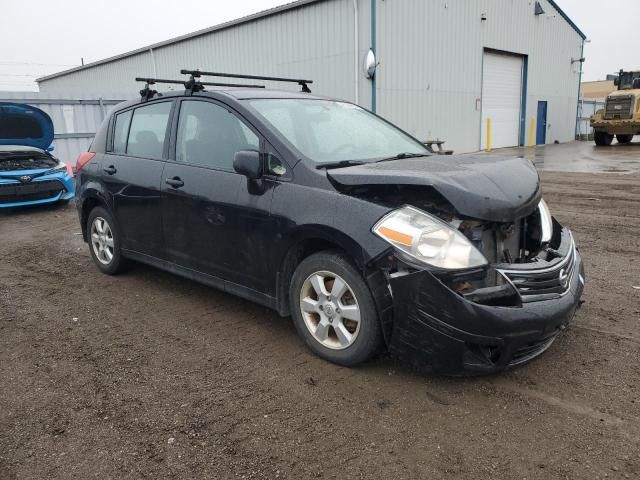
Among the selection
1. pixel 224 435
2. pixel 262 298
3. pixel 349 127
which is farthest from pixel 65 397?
pixel 349 127

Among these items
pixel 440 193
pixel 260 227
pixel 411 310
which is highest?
pixel 440 193

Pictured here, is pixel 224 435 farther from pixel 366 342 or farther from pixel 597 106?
pixel 597 106

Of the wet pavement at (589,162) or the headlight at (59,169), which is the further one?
the wet pavement at (589,162)

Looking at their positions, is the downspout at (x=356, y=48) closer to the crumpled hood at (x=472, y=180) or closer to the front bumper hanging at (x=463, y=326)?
the crumpled hood at (x=472, y=180)

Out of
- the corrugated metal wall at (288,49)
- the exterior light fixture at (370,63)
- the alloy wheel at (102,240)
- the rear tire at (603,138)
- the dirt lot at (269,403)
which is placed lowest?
the rear tire at (603,138)

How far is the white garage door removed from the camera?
21.8 meters

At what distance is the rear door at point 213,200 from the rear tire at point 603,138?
23905 millimetres

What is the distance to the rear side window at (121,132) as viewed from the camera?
16.2 feet

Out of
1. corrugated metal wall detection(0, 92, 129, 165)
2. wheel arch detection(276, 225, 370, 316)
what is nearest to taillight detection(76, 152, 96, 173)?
wheel arch detection(276, 225, 370, 316)

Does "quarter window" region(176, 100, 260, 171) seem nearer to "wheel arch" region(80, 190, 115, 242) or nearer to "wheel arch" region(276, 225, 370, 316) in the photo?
"wheel arch" region(276, 225, 370, 316)

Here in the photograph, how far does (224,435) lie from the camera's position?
8.41ft

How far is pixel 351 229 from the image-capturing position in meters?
2.96

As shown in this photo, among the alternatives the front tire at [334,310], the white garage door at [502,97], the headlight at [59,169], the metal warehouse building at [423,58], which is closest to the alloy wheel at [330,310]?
the front tire at [334,310]

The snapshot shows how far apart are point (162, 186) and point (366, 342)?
2.27 metres
